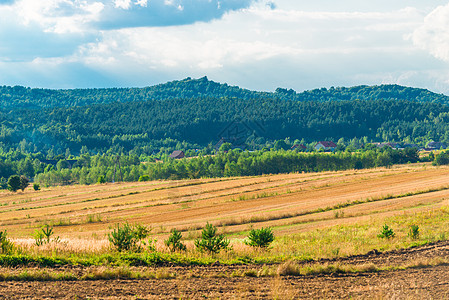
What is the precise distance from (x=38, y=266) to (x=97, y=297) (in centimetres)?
423

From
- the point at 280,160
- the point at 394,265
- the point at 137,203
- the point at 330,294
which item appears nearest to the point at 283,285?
the point at 330,294

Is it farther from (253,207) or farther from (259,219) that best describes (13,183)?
(259,219)

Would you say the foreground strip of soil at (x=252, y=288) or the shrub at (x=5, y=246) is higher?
the shrub at (x=5, y=246)

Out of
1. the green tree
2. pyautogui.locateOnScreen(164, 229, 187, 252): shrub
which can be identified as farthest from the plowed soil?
the green tree

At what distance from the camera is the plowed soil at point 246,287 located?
40.8 ft

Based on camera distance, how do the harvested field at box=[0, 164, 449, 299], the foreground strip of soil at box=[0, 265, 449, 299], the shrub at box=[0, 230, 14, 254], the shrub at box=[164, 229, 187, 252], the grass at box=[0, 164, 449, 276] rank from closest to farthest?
the foreground strip of soil at box=[0, 265, 449, 299] < the harvested field at box=[0, 164, 449, 299] < the shrub at box=[0, 230, 14, 254] < the grass at box=[0, 164, 449, 276] < the shrub at box=[164, 229, 187, 252]

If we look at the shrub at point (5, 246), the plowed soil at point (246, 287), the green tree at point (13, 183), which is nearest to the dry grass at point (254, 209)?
the shrub at point (5, 246)

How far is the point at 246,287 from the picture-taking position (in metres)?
13.5

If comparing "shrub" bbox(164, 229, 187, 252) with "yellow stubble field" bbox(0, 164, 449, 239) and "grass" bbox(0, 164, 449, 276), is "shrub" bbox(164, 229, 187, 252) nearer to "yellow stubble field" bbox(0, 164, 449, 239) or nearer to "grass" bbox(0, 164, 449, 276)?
"grass" bbox(0, 164, 449, 276)

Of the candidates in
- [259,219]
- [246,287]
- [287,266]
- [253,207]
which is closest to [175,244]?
[287,266]

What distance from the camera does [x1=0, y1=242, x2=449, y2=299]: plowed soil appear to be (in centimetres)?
1243

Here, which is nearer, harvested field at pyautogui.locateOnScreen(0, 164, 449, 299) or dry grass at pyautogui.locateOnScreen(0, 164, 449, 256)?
harvested field at pyautogui.locateOnScreen(0, 164, 449, 299)

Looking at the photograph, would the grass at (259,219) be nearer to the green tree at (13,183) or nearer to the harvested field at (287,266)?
the harvested field at (287,266)

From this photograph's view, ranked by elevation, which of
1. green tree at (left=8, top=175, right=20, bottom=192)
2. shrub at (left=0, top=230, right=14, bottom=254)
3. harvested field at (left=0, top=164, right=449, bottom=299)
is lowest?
green tree at (left=8, top=175, right=20, bottom=192)
